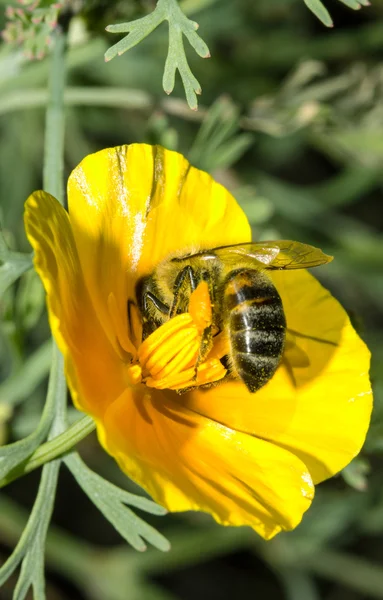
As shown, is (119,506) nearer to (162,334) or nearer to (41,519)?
(41,519)

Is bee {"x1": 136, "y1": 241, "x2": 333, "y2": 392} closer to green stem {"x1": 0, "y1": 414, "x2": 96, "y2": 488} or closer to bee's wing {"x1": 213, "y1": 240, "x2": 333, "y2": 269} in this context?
bee's wing {"x1": 213, "y1": 240, "x2": 333, "y2": 269}

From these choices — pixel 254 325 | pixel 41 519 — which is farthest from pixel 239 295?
pixel 41 519

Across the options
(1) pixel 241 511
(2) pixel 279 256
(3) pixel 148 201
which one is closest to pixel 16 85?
(3) pixel 148 201

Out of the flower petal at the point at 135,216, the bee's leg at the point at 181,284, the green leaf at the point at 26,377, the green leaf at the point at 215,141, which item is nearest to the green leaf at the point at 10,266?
the flower petal at the point at 135,216

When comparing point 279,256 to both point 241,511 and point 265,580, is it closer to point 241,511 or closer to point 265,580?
point 241,511

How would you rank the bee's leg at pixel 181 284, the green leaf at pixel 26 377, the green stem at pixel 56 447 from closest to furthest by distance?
the green stem at pixel 56 447 < the bee's leg at pixel 181 284 < the green leaf at pixel 26 377

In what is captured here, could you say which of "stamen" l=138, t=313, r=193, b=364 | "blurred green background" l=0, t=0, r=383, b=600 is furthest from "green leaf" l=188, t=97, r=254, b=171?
"stamen" l=138, t=313, r=193, b=364

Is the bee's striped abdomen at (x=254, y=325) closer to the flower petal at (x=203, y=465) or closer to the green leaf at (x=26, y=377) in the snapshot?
the flower petal at (x=203, y=465)
